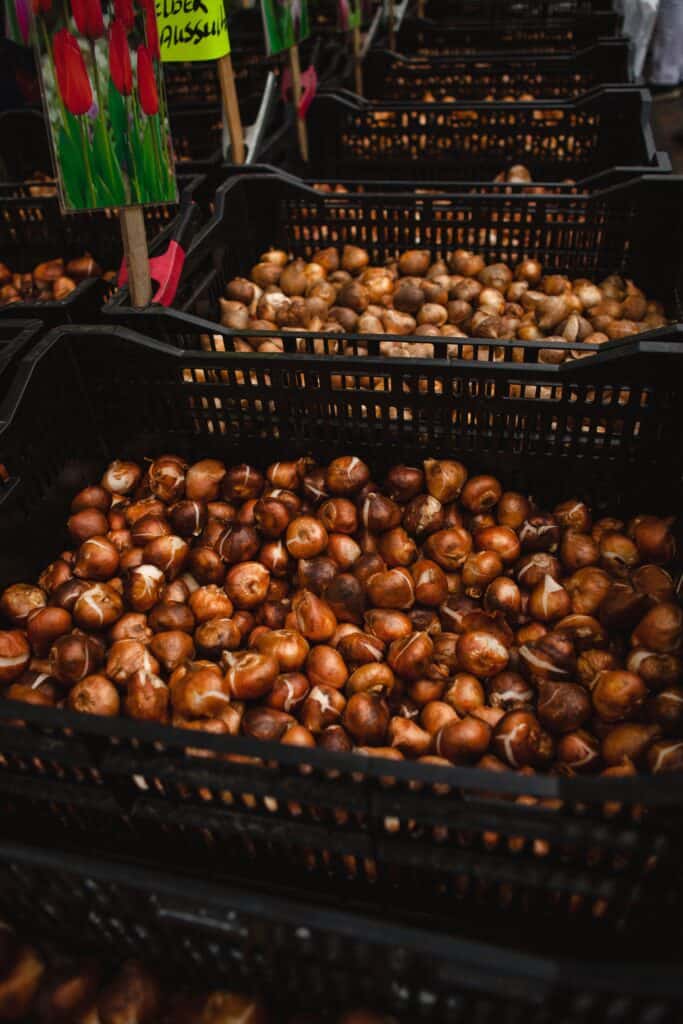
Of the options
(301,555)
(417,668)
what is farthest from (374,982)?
(301,555)

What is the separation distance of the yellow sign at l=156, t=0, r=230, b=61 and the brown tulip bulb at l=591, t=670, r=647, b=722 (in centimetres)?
224

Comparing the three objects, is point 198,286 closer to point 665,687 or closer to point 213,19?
point 213,19

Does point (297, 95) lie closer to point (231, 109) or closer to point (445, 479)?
point (231, 109)

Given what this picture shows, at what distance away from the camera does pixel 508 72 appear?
3.93m

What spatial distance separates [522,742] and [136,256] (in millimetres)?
1634

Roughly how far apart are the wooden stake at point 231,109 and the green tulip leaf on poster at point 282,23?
0.19 meters

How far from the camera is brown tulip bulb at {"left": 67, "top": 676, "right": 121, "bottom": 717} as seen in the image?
158 centimetres

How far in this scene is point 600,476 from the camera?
1.93 meters

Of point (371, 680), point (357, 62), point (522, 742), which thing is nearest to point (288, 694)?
point (371, 680)

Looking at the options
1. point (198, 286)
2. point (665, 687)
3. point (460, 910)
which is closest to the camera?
point (460, 910)

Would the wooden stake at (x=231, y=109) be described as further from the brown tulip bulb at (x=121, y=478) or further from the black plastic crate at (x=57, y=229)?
the brown tulip bulb at (x=121, y=478)

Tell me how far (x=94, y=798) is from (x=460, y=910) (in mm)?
672

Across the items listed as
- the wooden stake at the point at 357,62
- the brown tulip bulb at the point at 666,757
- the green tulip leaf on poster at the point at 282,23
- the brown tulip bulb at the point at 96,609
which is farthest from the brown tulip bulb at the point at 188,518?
the wooden stake at the point at 357,62

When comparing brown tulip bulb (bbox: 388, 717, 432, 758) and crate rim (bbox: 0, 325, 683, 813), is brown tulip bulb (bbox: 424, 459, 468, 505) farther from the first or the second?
crate rim (bbox: 0, 325, 683, 813)
